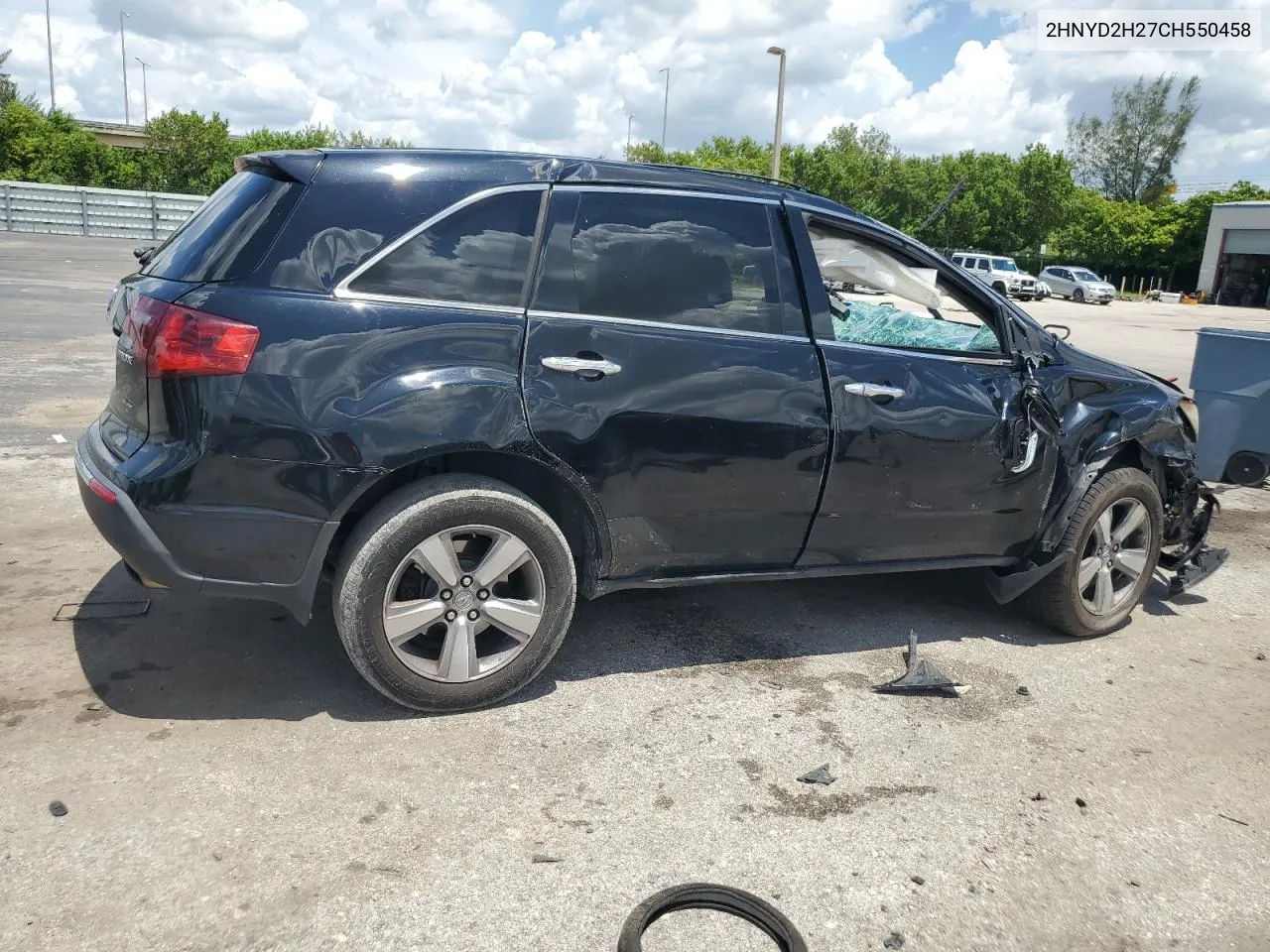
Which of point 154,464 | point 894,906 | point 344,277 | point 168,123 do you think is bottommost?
point 894,906

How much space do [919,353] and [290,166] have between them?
253 cm

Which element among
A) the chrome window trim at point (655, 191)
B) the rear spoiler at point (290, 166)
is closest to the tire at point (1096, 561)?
the chrome window trim at point (655, 191)

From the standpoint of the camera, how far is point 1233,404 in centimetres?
700

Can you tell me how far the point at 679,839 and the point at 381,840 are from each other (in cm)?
86

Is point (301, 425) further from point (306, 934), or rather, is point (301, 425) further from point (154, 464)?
point (306, 934)

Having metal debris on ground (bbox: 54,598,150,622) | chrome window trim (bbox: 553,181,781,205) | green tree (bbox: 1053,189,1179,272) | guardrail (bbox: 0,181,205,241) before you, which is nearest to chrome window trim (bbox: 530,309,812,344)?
chrome window trim (bbox: 553,181,781,205)

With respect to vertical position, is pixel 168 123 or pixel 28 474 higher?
pixel 168 123

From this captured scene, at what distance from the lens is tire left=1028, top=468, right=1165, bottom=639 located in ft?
15.0

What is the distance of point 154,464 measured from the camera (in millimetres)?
3262

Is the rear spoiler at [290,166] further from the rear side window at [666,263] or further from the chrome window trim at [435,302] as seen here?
the rear side window at [666,263]

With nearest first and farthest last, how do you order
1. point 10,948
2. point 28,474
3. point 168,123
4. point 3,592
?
point 10,948
point 3,592
point 28,474
point 168,123

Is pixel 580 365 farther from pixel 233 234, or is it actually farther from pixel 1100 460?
pixel 1100 460

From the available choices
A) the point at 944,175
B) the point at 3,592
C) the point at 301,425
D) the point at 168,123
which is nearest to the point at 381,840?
the point at 301,425

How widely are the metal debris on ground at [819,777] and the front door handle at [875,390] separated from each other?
1455 millimetres
